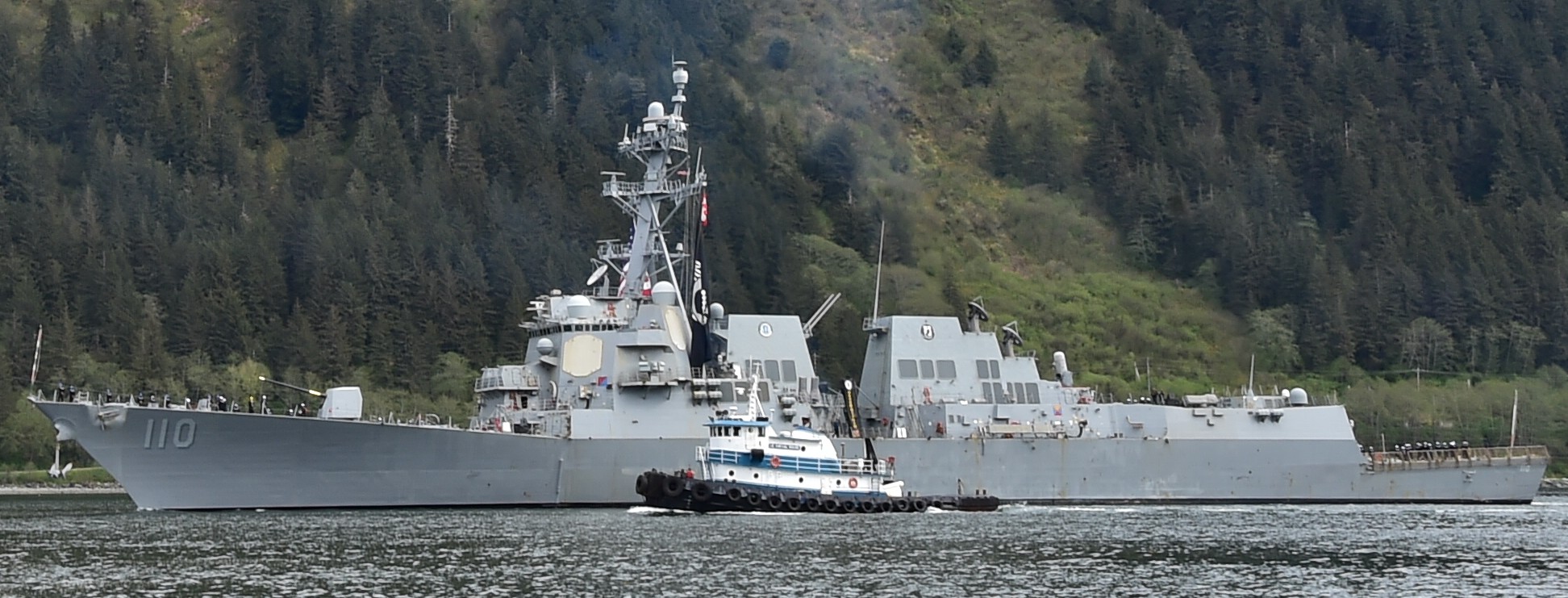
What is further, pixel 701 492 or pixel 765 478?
pixel 765 478

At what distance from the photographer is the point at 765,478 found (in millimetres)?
41844

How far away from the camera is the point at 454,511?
42.6m

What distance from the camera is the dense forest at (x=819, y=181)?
7238 cm

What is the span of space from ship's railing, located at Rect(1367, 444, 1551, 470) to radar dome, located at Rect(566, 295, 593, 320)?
20.5 m

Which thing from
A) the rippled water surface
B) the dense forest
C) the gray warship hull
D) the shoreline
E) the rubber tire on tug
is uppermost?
the dense forest

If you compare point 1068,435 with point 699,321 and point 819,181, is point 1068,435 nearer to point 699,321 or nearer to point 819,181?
point 699,321

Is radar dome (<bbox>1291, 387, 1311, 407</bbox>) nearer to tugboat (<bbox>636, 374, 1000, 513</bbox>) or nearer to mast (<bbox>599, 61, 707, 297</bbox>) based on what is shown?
tugboat (<bbox>636, 374, 1000, 513</bbox>)

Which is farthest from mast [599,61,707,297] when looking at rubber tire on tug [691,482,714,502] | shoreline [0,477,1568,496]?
shoreline [0,477,1568,496]

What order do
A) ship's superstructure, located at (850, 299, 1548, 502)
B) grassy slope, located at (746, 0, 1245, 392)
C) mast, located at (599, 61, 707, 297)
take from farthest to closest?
grassy slope, located at (746, 0, 1245, 392), mast, located at (599, 61, 707, 297), ship's superstructure, located at (850, 299, 1548, 502)

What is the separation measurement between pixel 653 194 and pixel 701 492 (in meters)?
9.41

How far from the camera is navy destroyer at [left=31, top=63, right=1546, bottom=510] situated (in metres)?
42.2

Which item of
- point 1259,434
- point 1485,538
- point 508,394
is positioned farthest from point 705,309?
point 1485,538

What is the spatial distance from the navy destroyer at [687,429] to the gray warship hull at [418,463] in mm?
42

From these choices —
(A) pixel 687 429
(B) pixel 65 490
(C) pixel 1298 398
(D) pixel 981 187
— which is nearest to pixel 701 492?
(A) pixel 687 429
